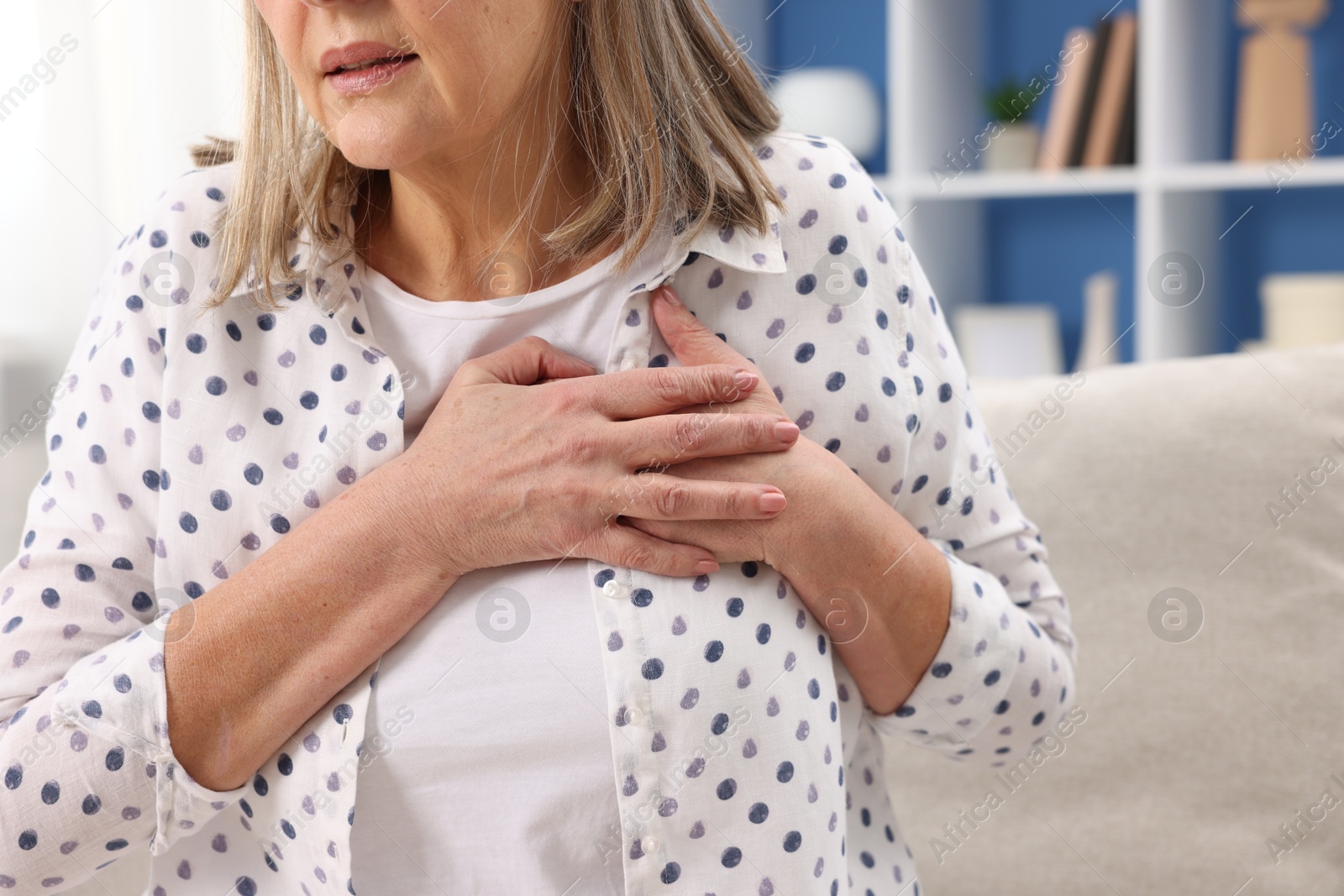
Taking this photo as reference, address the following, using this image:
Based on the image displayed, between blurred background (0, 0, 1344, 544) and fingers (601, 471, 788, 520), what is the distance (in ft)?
3.69

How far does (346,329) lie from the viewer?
844mm

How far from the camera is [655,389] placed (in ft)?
2.56

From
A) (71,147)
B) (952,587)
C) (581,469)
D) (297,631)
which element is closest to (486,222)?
(581,469)

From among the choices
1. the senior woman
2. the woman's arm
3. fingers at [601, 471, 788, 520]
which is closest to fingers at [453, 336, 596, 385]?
the senior woman

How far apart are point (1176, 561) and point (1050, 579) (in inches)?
6.3

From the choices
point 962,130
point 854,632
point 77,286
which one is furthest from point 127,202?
point 962,130

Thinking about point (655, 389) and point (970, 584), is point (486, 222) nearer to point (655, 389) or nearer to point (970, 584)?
point (655, 389)

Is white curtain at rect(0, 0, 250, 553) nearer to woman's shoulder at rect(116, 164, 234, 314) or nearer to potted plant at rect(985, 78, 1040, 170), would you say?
woman's shoulder at rect(116, 164, 234, 314)

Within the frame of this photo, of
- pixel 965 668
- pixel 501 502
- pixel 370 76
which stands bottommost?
pixel 965 668

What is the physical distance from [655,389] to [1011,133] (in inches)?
73.5

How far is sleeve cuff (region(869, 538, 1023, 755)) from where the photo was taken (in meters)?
0.89

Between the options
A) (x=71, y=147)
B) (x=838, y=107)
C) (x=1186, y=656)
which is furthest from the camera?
(x=838, y=107)

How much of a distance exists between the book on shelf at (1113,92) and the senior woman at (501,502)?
4.91 ft

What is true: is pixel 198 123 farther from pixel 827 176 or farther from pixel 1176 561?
pixel 1176 561
